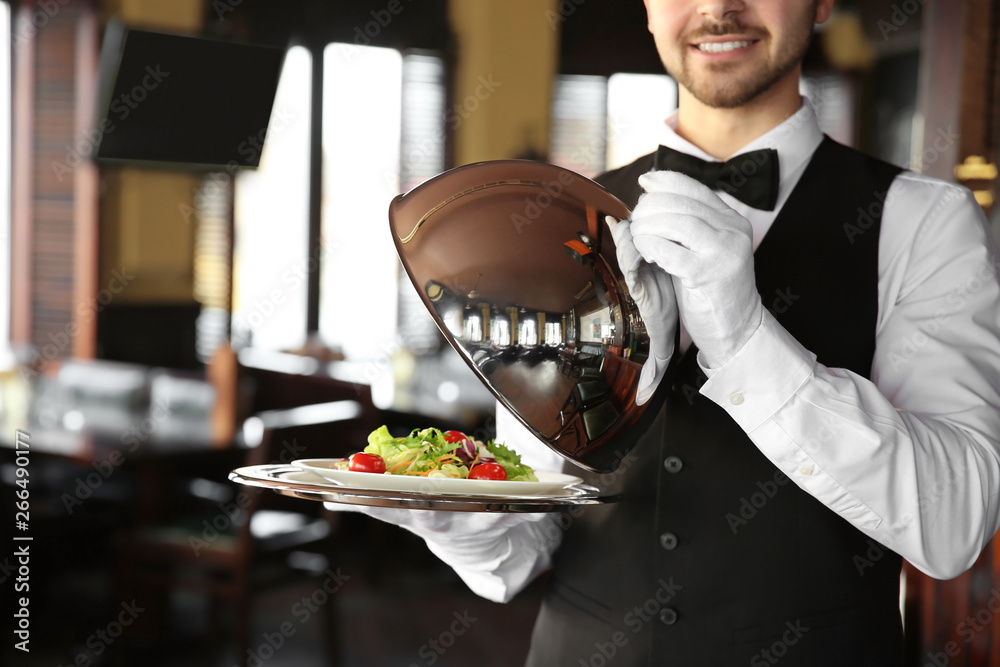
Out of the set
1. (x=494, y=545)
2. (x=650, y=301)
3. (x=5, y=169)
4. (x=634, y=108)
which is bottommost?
(x=494, y=545)

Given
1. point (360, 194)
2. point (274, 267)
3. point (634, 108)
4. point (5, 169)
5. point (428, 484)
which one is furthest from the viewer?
point (634, 108)

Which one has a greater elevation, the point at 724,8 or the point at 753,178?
the point at 724,8

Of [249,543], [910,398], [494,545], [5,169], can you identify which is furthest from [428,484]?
[5,169]

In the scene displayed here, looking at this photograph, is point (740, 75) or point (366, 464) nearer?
point (366, 464)

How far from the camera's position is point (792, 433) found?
1.02 meters

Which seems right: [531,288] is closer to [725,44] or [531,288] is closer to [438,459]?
[438,459]

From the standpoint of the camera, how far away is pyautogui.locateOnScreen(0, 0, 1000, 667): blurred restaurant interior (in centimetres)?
293

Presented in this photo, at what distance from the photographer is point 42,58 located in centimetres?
629

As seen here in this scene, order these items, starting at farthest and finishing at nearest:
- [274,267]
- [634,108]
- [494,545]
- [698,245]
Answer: [634,108]
[274,267]
[494,545]
[698,245]

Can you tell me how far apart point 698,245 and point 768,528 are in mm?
494

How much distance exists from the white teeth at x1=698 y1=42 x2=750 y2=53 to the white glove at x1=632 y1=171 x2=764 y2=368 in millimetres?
374

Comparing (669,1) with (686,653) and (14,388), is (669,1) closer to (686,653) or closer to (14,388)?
(686,653)

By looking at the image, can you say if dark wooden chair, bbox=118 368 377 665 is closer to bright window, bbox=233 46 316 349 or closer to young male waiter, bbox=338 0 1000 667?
young male waiter, bbox=338 0 1000 667

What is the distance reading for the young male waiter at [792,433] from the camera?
41.1 inches
